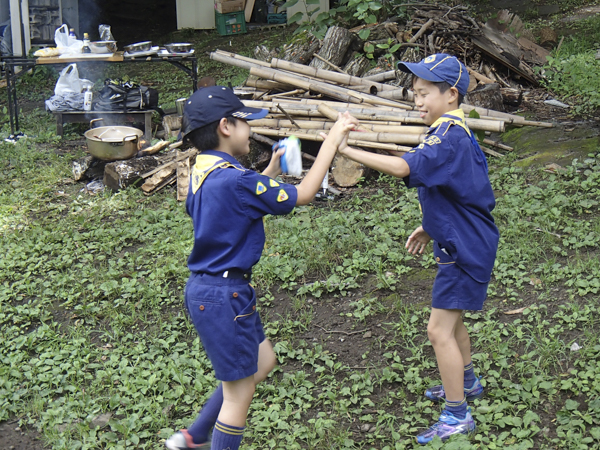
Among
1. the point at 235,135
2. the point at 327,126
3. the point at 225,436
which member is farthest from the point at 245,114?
the point at 327,126

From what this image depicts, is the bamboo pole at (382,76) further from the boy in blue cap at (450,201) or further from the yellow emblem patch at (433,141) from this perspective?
the yellow emblem patch at (433,141)

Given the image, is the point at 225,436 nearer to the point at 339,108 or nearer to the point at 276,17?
the point at 339,108

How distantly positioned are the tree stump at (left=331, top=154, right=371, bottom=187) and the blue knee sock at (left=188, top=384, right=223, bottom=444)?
14.6 ft

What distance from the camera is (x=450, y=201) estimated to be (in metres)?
3.14

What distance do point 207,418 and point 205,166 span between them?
4.23ft

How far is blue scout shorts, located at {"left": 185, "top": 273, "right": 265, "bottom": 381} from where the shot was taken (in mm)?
2859

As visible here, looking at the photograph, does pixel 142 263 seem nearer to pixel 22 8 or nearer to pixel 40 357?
pixel 40 357

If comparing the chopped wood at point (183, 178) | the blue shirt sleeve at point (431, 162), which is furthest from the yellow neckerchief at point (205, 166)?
the chopped wood at point (183, 178)

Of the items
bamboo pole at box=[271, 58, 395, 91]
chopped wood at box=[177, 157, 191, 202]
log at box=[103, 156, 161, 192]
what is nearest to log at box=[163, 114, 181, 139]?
log at box=[103, 156, 161, 192]

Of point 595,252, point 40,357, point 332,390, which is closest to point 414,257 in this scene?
point 595,252

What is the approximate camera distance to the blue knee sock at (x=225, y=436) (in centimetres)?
295

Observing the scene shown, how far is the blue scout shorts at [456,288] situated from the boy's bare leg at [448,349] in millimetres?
81

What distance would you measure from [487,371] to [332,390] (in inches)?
38.8

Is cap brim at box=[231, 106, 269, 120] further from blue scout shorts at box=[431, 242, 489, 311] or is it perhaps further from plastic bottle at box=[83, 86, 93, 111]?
plastic bottle at box=[83, 86, 93, 111]
